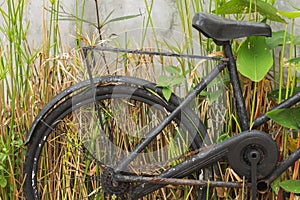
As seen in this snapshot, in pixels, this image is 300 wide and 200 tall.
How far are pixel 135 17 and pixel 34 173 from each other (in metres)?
0.86

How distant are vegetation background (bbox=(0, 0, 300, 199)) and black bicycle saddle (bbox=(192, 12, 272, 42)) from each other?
4.9 inches

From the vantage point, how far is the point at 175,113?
2.64 m

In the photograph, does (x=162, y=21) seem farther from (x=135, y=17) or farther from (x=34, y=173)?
(x=34, y=173)

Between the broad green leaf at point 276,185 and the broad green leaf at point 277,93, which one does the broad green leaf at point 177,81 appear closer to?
the broad green leaf at point 277,93

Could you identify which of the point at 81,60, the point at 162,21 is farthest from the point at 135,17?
the point at 81,60

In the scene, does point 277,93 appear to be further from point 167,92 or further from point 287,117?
point 167,92

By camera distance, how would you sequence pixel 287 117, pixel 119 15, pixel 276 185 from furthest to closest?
1. pixel 119 15
2. pixel 276 185
3. pixel 287 117

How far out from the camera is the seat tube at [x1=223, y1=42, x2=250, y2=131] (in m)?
2.58

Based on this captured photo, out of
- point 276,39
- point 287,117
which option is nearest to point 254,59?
point 276,39

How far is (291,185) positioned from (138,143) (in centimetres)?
68

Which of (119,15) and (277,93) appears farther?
(119,15)

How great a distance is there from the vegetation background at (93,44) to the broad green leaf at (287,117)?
3 cm

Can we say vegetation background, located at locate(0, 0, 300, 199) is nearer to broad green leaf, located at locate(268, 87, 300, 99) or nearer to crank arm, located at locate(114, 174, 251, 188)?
broad green leaf, located at locate(268, 87, 300, 99)

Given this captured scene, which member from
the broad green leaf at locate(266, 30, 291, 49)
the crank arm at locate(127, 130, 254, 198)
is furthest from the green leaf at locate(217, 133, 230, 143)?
the broad green leaf at locate(266, 30, 291, 49)
